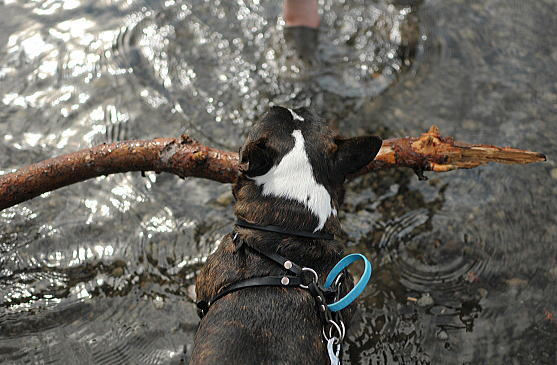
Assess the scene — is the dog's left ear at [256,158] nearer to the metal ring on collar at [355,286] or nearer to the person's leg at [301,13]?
the metal ring on collar at [355,286]

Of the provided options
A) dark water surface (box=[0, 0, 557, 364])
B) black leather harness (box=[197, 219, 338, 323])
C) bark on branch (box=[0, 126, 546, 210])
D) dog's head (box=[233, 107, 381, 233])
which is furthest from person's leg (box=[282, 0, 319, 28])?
black leather harness (box=[197, 219, 338, 323])

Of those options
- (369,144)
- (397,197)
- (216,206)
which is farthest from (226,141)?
(369,144)

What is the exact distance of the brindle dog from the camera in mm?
2939

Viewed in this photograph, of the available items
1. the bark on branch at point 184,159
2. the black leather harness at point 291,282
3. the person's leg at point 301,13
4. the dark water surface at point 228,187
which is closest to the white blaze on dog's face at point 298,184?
the black leather harness at point 291,282

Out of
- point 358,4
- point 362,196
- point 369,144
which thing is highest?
point 369,144

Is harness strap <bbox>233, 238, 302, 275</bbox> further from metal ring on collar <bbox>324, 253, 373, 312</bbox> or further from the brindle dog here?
metal ring on collar <bbox>324, 253, 373, 312</bbox>

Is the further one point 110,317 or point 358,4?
point 358,4

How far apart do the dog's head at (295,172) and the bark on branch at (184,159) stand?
0.42 m

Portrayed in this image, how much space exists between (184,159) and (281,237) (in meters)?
0.94

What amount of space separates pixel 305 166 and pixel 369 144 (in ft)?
1.27

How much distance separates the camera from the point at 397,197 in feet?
15.6

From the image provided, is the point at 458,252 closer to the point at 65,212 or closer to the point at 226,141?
the point at 226,141

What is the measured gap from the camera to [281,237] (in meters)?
3.27

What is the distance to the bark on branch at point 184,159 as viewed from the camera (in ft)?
12.1
